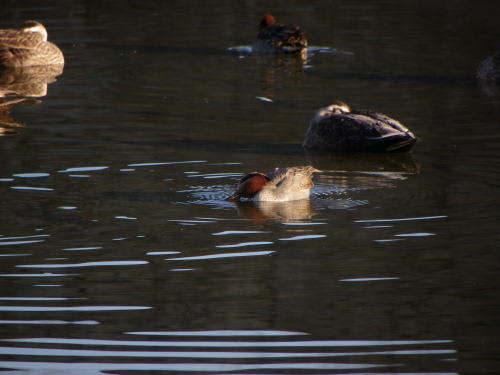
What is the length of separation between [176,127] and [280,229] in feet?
17.2

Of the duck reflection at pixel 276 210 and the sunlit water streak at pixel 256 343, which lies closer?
the sunlit water streak at pixel 256 343

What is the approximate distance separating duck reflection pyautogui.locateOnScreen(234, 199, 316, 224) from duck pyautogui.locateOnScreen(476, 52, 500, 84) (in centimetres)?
847

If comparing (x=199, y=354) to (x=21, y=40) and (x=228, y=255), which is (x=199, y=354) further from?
(x=21, y=40)

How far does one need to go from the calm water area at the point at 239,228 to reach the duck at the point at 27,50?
1.79 ft

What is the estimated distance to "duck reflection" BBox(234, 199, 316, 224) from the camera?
9.46 m

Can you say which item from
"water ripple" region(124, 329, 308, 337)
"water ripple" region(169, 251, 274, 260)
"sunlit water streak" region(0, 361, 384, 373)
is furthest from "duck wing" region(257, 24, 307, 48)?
"sunlit water streak" region(0, 361, 384, 373)

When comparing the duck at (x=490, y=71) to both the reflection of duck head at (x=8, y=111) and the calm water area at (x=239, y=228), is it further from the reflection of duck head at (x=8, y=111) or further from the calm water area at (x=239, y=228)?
the reflection of duck head at (x=8, y=111)

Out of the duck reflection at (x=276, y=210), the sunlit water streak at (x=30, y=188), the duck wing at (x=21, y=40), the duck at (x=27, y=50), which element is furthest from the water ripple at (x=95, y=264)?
the duck wing at (x=21, y=40)

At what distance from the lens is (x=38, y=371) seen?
19.1 ft

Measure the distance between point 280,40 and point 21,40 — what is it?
4981mm

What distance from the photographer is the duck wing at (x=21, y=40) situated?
65.9ft

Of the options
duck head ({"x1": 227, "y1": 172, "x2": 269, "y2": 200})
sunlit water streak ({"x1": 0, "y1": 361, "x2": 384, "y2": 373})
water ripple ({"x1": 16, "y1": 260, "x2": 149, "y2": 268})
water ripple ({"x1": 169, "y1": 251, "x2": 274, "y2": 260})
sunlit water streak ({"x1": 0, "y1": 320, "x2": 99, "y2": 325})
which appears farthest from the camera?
duck head ({"x1": 227, "y1": 172, "x2": 269, "y2": 200})

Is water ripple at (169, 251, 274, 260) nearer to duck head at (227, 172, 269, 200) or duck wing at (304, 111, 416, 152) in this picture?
duck head at (227, 172, 269, 200)

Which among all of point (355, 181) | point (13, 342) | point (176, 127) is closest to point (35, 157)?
point (176, 127)
